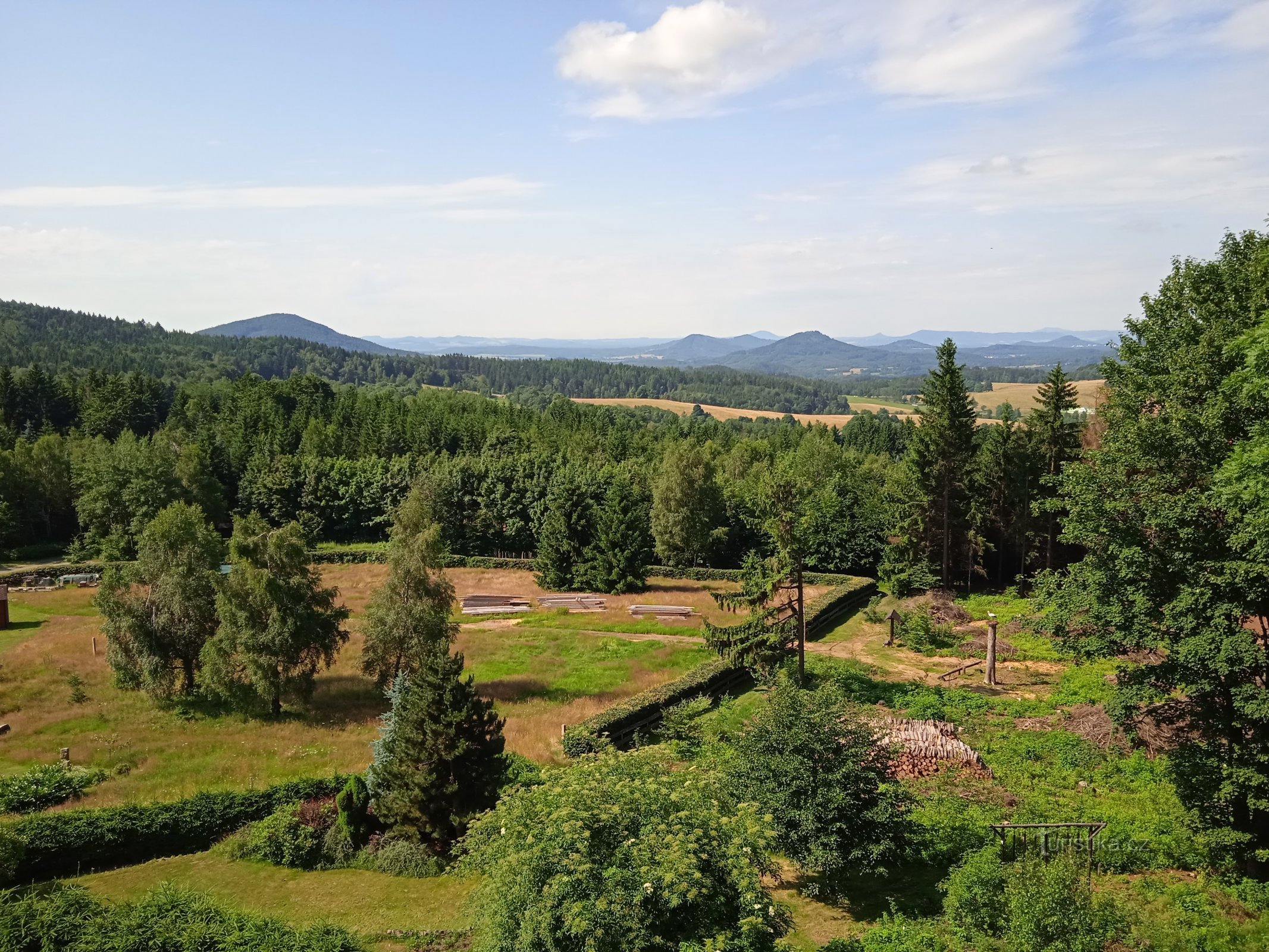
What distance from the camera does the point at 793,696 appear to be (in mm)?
19766

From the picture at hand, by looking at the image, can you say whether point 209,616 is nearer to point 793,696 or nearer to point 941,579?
point 793,696

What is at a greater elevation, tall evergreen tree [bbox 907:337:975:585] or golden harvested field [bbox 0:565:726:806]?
tall evergreen tree [bbox 907:337:975:585]

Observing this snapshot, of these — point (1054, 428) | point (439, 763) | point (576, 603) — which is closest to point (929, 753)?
point (439, 763)

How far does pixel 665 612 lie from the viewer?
168 ft

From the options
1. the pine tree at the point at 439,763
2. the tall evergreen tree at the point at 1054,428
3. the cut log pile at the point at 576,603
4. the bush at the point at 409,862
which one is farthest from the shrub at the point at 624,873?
the tall evergreen tree at the point at 1054,428

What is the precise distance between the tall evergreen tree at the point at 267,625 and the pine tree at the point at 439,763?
12435 mm

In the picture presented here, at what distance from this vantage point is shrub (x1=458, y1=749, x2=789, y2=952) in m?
13.0

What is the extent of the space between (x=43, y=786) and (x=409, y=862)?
45.8 ft

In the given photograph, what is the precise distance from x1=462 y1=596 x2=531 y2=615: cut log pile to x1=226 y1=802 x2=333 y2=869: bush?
29730 mm

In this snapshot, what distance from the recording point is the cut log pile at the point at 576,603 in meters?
53.4

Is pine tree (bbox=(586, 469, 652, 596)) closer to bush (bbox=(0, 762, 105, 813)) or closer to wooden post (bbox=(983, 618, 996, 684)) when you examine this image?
wooden post (bbox=(983, 618, 996, 684))

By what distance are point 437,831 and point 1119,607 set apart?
63.8 feet

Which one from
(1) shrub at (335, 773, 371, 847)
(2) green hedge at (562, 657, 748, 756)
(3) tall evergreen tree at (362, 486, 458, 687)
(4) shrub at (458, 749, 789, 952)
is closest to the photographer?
(4) shrub at (458, 749, 789, 952)

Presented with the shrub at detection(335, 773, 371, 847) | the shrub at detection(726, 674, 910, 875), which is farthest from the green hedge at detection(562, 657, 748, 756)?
the shrub at detection(726, 674, 910, 875)
